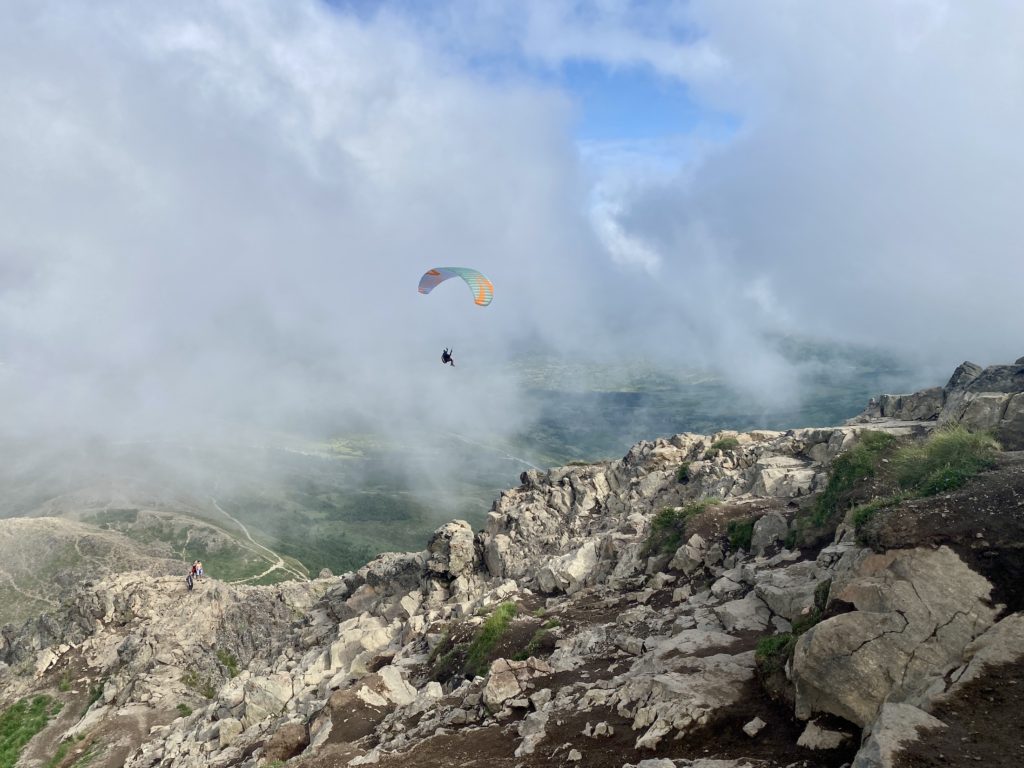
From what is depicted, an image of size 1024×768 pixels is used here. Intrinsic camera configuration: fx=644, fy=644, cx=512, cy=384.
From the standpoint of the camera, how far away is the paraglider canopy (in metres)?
59.2

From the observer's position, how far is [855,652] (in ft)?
49.5

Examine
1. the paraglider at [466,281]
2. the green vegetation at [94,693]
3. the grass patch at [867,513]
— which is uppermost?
the paraglider at [466,281]

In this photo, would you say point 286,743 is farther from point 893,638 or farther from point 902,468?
point 902,468

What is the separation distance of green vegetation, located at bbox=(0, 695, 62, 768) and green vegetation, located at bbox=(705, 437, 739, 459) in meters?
68.8

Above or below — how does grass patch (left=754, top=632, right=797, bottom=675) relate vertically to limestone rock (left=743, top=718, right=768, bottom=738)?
above

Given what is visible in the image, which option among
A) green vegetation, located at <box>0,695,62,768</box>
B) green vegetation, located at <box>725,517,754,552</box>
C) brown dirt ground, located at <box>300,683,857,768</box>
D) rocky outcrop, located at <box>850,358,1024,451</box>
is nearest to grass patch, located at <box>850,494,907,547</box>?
brown dirt ground, located at <box>300,683,857,768</box>

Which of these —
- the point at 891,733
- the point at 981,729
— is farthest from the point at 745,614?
the point at 891,733

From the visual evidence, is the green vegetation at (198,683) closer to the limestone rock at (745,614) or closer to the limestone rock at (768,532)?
the limestone rock at (768,532)

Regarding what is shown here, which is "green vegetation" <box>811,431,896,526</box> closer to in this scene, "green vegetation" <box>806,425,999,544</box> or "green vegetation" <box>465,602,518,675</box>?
"green vegetation" <box>806,425,999,544</box>

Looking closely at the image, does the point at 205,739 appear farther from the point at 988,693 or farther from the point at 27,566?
the point at 27,566

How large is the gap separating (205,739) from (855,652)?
40.1m

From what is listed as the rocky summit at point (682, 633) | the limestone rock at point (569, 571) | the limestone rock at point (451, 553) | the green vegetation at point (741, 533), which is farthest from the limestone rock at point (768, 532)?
the limestone rock at point (451, 553)

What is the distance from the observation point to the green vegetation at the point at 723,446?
58.3 m

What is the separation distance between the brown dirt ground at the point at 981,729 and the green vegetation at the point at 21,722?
7494cm
